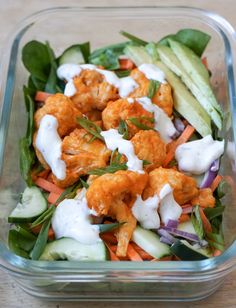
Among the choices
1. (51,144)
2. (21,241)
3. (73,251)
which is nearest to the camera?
(73,251)

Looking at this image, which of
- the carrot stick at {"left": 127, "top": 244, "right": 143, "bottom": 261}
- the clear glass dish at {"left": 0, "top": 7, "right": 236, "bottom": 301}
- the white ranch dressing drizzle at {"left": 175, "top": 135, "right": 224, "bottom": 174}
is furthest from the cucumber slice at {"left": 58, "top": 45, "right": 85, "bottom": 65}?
the carrot stick at {"left": 127, "top": 244, "right": 143, "bottom": 261}

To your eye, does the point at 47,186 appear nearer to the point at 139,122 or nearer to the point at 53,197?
the point at 53,197

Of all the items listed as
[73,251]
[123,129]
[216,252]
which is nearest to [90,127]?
[123,129]

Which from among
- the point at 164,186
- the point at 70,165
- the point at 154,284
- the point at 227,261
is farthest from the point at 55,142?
the point at 227,261

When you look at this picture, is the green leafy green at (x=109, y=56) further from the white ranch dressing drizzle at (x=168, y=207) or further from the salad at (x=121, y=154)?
the white ranch dressing drizzle at (x=168, y=207)

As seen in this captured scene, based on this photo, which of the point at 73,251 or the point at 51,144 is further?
the point at 51,144

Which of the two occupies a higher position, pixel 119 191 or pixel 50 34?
pixel 50 34

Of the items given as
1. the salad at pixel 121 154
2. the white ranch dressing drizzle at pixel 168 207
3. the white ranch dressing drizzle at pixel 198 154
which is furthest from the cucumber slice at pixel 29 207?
the white ranch dressing drizzle at pixel 198 154

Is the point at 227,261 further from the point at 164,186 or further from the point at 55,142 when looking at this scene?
the point at 55,142
